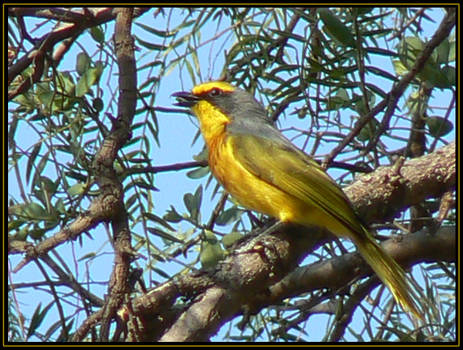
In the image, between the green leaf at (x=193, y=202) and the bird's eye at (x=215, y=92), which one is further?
the bird's eye at (x=215, y=92)

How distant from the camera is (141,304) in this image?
2953 mm

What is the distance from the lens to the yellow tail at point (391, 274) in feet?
11.1

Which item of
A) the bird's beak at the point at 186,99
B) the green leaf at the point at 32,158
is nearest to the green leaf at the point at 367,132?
the bird's beak at the point at 186,99

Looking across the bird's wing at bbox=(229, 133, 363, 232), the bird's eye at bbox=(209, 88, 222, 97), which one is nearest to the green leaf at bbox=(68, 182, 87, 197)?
the bird's wing at bbox=(229, 133, 363, 232)

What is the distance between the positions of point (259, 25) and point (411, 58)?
0.81m

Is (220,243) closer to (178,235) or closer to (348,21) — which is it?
(178,235)

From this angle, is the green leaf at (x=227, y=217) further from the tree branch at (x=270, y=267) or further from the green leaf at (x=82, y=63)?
the green leaf at (x=82, y=63)

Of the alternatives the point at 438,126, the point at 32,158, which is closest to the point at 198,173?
the point at 32,158

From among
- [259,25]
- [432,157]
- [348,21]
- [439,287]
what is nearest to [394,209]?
[432,157]

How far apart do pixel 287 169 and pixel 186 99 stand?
791 mm

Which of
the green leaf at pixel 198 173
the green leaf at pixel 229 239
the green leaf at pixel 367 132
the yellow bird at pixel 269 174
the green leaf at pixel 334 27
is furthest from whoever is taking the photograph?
the green leaf at pixel 198 173

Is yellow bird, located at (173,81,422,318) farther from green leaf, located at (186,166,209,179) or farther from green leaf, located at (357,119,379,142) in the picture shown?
green leaf, located at (357,119,379,142)

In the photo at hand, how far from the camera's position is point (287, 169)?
13.4ft

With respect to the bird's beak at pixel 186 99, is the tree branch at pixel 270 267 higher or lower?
lower
